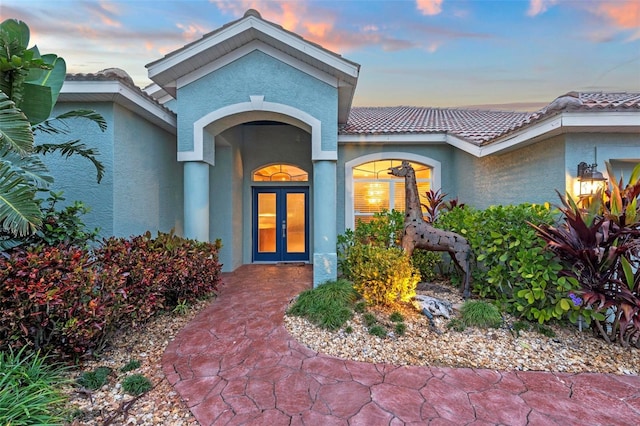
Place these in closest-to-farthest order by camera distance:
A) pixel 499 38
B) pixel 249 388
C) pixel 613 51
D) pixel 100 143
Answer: pixel 249 388, pixel 100 143, pixel 613 51, pixel 499 38

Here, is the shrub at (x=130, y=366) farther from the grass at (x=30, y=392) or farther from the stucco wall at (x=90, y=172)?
the stucco wall at (x=90, y=172)

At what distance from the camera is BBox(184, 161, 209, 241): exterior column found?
26.3 feet

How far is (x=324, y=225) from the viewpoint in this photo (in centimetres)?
780

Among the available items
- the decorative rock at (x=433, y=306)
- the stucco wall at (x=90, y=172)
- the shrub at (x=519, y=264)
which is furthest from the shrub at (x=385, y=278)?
the stucco wall at (x=90, y=172)

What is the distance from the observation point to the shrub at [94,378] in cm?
384

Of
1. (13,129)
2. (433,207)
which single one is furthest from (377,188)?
(13,129)

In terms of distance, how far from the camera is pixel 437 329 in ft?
17.4

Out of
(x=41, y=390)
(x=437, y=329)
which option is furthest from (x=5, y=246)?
(x=437, y=329)

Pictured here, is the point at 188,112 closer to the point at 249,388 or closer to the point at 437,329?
the point at 249,388

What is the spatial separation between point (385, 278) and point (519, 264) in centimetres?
253

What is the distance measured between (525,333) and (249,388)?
15.7 feet

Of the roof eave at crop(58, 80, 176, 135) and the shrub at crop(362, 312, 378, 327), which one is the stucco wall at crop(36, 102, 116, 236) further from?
the shrub at crop(362, 312, 378, 327)

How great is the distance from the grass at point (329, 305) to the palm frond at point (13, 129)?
5.02 m

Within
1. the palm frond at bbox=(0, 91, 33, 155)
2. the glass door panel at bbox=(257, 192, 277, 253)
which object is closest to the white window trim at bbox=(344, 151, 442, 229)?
the glass door panel at bbox=(257, 192, 277, 253)
